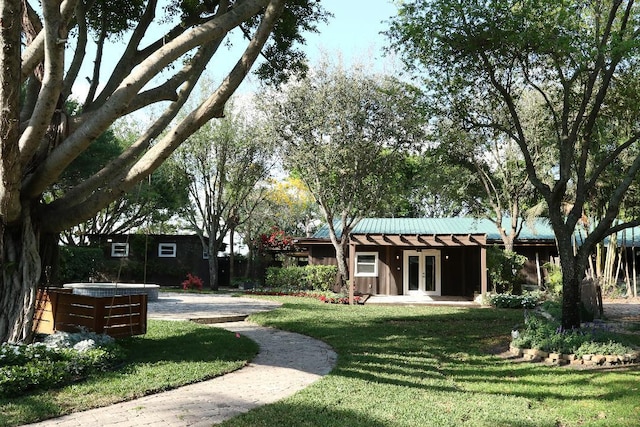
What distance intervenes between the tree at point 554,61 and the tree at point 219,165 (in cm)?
1463

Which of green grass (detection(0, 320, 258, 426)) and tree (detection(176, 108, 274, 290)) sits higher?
tree (detection(176, 108, 274, 290))

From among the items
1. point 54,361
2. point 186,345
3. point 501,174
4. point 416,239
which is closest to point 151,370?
point 54,361

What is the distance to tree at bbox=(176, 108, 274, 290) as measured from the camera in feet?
82.5

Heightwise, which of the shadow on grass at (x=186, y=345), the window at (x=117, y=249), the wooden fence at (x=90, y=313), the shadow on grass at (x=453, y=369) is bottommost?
the shadow on grass at (x=453, y=369)

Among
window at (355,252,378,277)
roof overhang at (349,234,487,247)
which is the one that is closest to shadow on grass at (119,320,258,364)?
roof overhang at (349,234,487,247)

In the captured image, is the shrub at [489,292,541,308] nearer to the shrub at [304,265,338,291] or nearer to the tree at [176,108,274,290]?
the shrub at [304,265,338,291]

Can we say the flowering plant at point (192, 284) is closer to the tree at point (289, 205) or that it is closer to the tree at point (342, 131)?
the tree at point (289, 205)

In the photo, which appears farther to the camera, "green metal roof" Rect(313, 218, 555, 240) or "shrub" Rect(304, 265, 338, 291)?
"green metal roof" Rect(313, 218, 555, 240)

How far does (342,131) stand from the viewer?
19812 millimetres

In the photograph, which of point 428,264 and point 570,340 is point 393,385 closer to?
point 570,340

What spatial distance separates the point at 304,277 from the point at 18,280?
17394 millimetres

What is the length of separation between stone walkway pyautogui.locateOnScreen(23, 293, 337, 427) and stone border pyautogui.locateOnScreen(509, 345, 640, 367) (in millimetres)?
3299

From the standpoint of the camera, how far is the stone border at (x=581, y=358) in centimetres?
787

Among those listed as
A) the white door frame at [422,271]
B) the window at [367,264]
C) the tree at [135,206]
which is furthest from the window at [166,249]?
the white door frame at [422,271]
